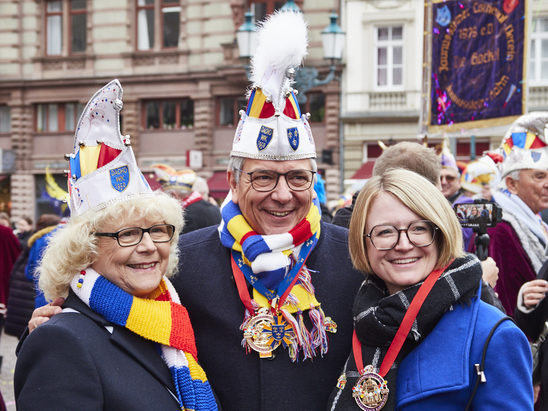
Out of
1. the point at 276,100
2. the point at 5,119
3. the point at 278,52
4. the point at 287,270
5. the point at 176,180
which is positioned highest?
the point at 5,119

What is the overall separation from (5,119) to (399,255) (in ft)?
71.4

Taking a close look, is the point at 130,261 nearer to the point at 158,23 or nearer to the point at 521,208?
the point at 521,208

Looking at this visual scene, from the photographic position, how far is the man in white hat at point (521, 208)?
393 centimetres

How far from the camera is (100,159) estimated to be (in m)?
2.38

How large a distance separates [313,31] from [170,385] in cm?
1801

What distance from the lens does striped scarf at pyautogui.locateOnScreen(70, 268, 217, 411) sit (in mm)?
2242

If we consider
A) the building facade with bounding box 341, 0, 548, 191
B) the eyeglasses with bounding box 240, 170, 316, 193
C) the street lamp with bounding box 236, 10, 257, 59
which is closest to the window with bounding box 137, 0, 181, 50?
the building facade with bounding box 341, 0, 548, 191

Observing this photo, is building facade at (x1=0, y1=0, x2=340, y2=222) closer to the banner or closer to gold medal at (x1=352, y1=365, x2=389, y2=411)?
the banner

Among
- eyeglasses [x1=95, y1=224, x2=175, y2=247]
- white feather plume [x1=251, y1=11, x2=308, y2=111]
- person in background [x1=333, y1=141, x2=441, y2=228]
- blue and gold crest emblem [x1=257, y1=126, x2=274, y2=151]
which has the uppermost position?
white feather plume [x1=251, y1=11, x2=308, y2=111]

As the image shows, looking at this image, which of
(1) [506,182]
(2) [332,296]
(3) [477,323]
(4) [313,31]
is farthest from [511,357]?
(4) [313,31]

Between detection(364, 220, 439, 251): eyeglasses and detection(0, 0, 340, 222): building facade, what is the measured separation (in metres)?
16.3

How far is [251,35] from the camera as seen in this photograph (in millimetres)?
8719

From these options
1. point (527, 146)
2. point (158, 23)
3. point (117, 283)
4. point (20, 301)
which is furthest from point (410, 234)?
point (158, 23)

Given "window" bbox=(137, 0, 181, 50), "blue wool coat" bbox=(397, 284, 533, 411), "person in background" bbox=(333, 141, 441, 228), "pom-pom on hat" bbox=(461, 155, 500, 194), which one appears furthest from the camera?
"window" bbox=(137, 0, 181, 50)
